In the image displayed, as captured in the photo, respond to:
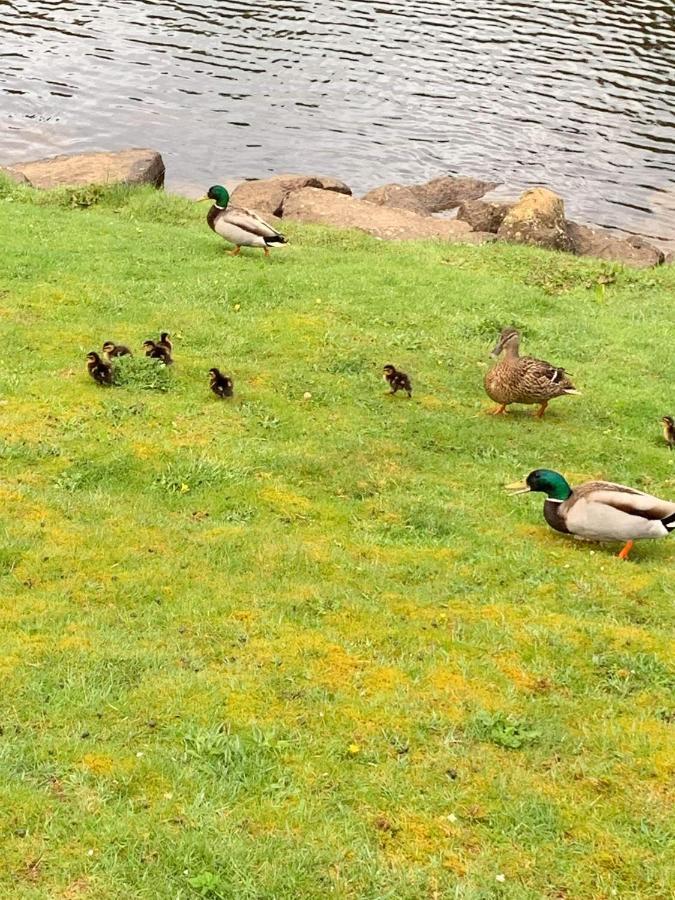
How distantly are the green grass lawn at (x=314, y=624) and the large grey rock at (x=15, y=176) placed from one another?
10.0 metres

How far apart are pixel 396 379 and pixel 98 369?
406 centimetres

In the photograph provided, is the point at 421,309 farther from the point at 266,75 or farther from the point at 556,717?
the point at 266,75

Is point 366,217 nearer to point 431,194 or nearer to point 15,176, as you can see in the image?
point 431,194

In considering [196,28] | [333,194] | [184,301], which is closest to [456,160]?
[333,194]

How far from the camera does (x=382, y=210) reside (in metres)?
25.8

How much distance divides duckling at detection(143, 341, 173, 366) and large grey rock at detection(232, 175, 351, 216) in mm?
12840

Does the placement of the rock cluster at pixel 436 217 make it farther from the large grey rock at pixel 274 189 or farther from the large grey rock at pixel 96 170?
the large grey rock at pixel 96 170

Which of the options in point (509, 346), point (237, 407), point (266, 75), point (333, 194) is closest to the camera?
point (237, 407)

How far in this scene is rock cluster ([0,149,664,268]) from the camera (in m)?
24.5

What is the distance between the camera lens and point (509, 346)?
13727 millimetres

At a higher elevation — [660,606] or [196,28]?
[196,28]

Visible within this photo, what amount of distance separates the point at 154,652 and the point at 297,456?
179 inches

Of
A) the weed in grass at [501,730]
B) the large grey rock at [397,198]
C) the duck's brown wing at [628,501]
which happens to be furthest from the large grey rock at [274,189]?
→ the weed in grass at [501,730]

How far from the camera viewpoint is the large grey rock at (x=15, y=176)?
2475cm
